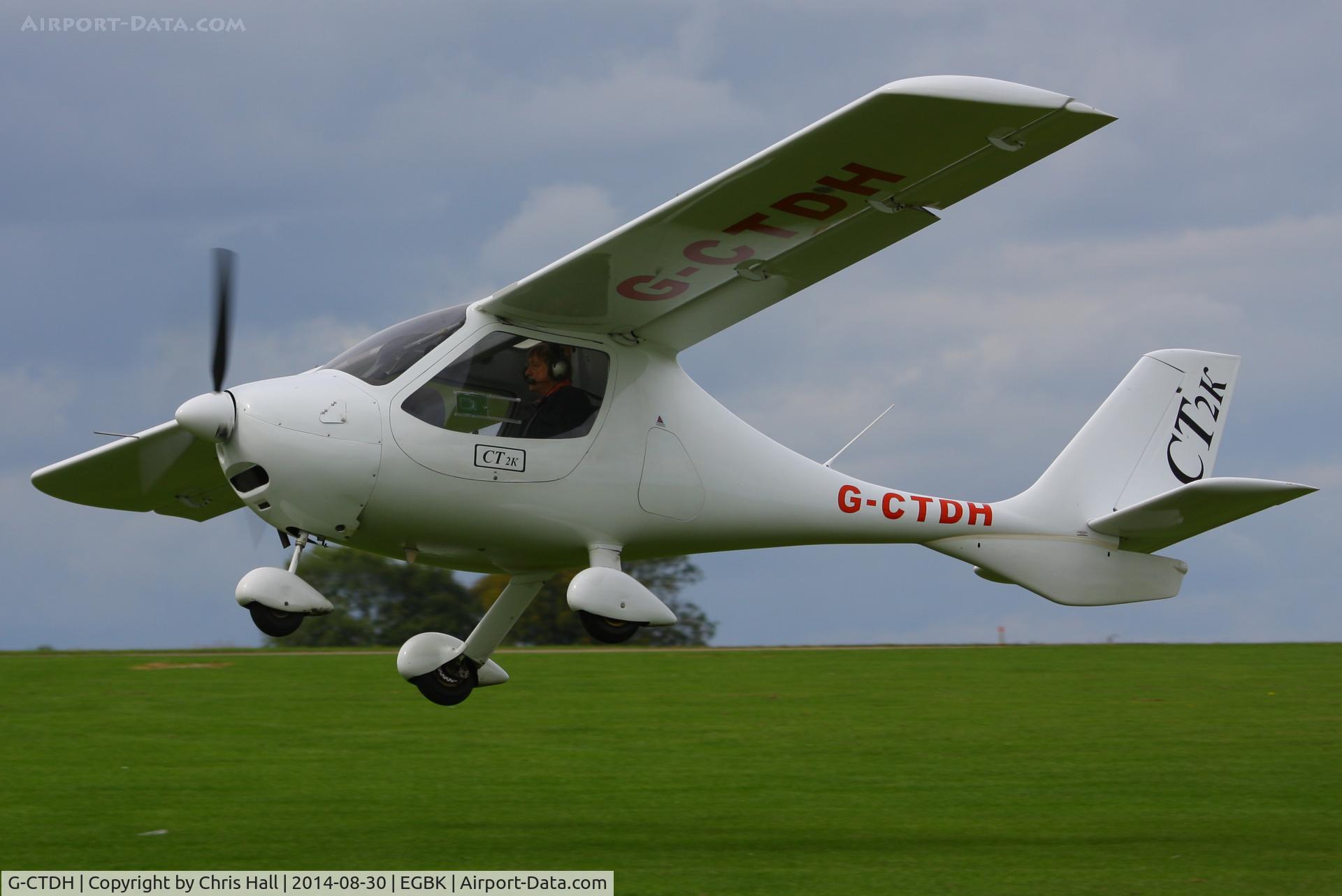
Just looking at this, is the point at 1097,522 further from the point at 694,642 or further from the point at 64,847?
the point at 694,642

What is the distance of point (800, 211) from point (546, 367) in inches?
79.2

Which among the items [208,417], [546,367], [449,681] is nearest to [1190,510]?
[546,367]

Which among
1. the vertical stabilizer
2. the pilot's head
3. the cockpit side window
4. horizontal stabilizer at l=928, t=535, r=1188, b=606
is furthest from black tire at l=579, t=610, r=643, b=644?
the vertical stabilizer

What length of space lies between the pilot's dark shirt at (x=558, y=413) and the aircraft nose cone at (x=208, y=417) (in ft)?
6.27

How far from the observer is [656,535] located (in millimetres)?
10164

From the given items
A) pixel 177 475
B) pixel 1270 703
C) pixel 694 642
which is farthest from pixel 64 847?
pixel 694 642

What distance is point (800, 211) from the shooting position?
912cm

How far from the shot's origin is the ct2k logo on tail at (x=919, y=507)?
10922 mm

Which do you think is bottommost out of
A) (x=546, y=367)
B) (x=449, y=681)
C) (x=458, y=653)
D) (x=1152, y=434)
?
(x=449, y=681)

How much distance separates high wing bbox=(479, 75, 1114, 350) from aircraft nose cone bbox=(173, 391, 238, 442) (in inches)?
71.6

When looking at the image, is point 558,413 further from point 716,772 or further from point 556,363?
point 716,772

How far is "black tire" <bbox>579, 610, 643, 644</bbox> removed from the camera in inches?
367

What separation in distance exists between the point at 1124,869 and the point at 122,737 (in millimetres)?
15864

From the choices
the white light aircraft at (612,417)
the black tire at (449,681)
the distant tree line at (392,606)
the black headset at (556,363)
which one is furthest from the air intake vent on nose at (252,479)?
the distant tree line at (392,606)
